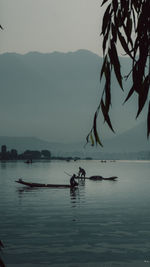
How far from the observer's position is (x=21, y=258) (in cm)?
1933

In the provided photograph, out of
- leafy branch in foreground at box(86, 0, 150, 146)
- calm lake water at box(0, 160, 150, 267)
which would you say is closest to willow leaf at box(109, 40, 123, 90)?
leafy branch in foreground at box(86, 0, 150, 146)

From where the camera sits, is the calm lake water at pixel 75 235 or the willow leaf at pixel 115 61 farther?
the calm lake water at pixel 75 235

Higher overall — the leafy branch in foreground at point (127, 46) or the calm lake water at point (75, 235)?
the leafy branch in foreground at point (127, 46)

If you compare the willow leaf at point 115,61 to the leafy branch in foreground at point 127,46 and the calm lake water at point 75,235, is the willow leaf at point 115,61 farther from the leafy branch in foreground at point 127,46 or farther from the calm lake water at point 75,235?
the calm lake water at point 75,235

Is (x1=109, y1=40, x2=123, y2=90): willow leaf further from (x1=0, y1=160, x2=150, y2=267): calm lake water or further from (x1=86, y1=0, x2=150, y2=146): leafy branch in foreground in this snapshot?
(x1=0, y1=160, x2=150, y2=267): calm lake water

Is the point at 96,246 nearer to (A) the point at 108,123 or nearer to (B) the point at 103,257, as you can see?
(B) the point at 103,257

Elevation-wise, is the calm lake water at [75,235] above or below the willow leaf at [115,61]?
below

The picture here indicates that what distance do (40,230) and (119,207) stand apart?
50.4 feet

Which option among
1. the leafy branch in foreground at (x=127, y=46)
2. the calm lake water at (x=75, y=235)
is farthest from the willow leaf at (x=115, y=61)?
the calm lake water at (x=75, y=235)

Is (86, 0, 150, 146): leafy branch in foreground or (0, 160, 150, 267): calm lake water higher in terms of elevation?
(86, 0, 150, 146): leafy branch in foreground

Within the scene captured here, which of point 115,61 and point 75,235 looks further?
point 75,235

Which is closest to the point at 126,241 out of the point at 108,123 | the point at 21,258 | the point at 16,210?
the point at 21,258

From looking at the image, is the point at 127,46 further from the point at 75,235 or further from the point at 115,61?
the point at 75,235

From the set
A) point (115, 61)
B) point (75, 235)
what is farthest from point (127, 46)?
point (75, 235)
